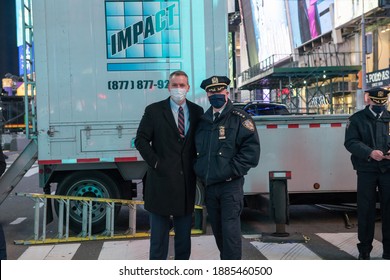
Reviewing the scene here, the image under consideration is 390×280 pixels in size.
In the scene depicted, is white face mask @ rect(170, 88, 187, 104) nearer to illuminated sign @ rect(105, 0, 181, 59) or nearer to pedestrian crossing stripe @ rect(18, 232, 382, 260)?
pedestrian crossing stripe @ rect(18, 232, 382, 260)

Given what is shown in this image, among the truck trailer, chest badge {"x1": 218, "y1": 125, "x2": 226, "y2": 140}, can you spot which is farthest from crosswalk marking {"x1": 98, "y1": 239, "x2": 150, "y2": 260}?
chest badge {"x1": 218, "y1": 125, "x2": 226, "y2": 140}

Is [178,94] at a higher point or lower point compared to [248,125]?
higher

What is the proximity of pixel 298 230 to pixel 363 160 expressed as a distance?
8.22 feet

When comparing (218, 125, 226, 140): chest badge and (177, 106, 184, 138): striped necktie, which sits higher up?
(177, 106, 184, 138): striped necktie

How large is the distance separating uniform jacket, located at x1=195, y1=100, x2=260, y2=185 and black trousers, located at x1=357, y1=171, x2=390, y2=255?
165 cm

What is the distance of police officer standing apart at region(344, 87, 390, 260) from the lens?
5309 millimetres

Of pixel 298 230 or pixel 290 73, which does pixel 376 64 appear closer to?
pixel 290 73

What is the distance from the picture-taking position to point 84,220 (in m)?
6.99

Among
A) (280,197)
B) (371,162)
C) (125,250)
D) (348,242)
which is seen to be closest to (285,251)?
(280,197)

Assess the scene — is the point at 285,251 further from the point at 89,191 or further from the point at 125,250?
the point at 89,191

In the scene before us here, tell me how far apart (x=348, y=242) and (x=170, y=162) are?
339 cm

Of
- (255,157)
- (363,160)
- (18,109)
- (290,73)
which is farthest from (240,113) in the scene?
(290,73)

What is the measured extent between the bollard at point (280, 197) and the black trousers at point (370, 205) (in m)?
1.48

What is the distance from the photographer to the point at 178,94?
459 centimetres
